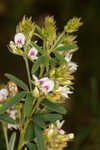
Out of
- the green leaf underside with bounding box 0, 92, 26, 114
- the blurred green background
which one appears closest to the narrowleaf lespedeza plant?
the green leaf underside with bounding box 0, 92, 26, 114

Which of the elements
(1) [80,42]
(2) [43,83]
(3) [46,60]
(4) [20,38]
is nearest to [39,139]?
(2) [43,83]

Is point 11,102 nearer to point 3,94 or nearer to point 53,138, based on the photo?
point 3,94

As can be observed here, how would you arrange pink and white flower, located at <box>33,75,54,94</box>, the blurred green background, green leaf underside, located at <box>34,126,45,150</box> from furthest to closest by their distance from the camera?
1. the blurred green background
2. green leaf underside, located at <box>34,126,45,150</box>
3. pink and white flower, located at <box>33,75,54,94</box>

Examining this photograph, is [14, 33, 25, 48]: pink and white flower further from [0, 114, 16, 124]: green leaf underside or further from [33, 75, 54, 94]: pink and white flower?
[0, 114, 16, 124]: green leaf underside

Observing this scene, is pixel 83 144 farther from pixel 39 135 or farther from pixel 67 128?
Result: pixel 39 135

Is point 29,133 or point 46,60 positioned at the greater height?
point 46,60
